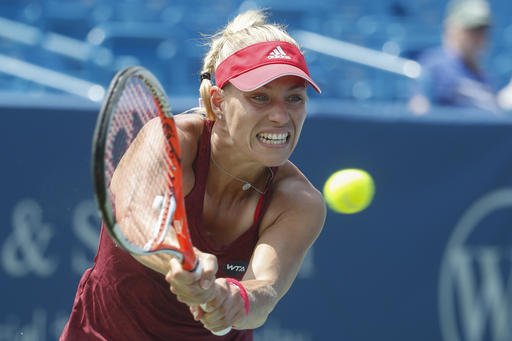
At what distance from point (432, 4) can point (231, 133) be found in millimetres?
5925

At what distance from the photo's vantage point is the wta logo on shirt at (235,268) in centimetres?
314

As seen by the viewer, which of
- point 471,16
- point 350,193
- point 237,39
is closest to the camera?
point 237,39

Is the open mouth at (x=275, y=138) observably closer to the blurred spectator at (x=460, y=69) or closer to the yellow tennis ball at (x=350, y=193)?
the yellow tennis ball at (x=350, y=193)

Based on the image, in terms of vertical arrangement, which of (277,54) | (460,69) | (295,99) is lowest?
(295,99)

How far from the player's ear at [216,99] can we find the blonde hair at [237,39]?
0.02 meters

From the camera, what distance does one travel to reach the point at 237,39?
3068 millimetres

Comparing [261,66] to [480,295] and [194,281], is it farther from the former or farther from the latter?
[480,295]

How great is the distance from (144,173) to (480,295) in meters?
3.24

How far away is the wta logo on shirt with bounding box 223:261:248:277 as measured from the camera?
3.14 m

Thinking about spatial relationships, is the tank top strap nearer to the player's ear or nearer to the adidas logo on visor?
the player's ear

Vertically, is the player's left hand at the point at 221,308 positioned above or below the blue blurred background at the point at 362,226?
below

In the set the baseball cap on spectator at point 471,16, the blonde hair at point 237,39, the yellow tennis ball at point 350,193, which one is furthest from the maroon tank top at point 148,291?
the baseball cap on spectator at point 471,16

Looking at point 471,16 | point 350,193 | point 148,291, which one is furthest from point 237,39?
point 471,16

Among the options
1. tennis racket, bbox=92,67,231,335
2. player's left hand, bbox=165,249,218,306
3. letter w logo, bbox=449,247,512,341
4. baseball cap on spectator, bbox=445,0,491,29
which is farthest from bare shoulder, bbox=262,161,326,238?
baseball cap on spectator, bbox=445,0,491,29
